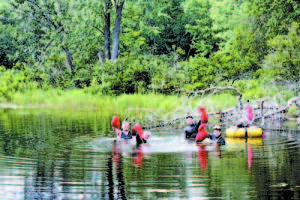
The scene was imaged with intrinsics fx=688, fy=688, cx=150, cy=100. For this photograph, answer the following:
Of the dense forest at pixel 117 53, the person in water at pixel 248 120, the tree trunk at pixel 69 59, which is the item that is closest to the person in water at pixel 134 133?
the person in water at pixel 248 120

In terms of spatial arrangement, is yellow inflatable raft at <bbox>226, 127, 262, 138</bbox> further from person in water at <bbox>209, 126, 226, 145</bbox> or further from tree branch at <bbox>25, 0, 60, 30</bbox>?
tree branch at <bbox>25, 0, 60, 30</bbox>

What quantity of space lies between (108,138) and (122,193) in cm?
874

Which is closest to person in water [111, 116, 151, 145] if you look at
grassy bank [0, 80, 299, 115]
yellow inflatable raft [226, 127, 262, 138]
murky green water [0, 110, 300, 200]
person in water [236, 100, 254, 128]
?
murky green water [0, 110, 300, 200]

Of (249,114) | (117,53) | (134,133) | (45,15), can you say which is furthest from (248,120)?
(45,15)

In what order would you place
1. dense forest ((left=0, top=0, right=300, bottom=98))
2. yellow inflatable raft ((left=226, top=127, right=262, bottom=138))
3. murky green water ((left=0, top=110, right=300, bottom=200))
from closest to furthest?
1. murky green water ((left=0, top=110, right=300, bottom=200))
2. yellow inflatable raft ((left=226, top=127, right=262, bottom=138))
3. dense forest ((left=0, top=0, right=300, bottom=98))

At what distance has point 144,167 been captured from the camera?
1373 cm

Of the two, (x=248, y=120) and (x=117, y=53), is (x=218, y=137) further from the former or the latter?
(x=117, y=53)

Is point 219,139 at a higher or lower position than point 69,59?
lower

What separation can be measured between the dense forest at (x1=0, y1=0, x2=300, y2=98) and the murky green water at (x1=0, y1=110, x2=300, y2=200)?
37.2 feet

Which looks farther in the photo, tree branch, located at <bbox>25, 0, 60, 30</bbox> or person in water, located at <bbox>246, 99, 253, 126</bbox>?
tree branch, located at <bbox>25, 0, 60, 30</bbox>

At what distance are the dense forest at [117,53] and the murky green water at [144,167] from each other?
11.3 metres

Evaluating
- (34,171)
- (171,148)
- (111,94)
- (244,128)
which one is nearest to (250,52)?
(111,94)

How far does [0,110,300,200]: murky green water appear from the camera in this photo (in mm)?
11031

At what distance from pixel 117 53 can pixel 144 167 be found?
28893mm
